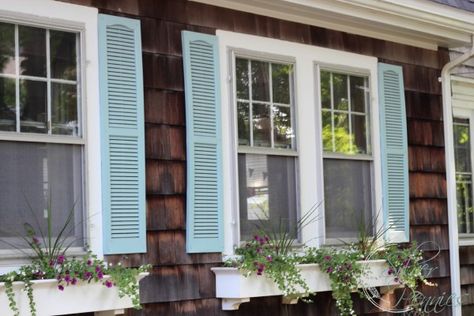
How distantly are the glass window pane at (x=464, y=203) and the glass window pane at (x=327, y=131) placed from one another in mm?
1908

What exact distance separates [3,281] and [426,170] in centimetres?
380

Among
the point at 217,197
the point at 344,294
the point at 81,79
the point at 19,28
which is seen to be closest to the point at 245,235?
the point at 217,197

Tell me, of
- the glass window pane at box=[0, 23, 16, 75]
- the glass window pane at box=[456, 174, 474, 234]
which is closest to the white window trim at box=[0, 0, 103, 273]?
the glass window pane at box=[0, 23, 16, 75]

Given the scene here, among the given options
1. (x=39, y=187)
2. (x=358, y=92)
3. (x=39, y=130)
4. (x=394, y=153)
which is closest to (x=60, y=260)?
(x=39, y=187)

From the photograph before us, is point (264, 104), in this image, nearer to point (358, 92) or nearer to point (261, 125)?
point (261, 125)

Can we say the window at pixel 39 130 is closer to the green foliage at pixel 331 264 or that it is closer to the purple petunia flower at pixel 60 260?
the purple petunia flower at pixel 60 260

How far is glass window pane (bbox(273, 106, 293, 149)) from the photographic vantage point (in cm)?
550

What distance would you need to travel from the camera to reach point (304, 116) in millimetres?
5637

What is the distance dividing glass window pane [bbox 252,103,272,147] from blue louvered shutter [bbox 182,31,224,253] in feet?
1.20

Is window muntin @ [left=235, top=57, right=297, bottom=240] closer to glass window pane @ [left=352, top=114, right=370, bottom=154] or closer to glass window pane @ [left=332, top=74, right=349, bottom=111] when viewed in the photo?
glass window pane @ [left=332, top=74, right=349, bottom=111]

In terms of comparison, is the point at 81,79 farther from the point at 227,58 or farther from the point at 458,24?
the point at 458,24

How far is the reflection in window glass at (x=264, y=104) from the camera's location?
5324 mm

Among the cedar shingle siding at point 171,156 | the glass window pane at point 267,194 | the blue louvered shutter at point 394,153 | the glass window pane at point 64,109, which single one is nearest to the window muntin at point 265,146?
the glass window pane at point 267,194

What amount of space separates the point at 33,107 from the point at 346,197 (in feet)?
8.35
